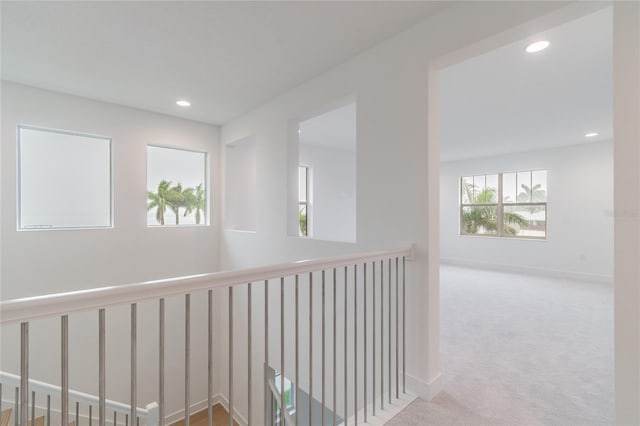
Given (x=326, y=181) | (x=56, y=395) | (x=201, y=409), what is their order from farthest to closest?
(x=326, y=181) < (x=201, y=409) < (x=56, y=395)

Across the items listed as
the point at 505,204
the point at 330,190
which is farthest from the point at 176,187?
the point at 505,204

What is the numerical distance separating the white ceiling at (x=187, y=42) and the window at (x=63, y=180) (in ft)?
2.07

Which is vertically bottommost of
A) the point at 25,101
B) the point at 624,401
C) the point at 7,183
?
the point at 624,401

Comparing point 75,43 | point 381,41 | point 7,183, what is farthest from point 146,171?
point 381,41

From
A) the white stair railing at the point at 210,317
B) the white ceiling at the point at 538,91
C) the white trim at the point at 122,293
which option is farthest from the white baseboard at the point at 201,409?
the white ceiling at the point at 538,91

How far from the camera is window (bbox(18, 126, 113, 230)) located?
10.7 ft

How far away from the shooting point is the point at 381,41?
7.49 ft

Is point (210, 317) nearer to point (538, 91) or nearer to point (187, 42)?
point (187, 42)

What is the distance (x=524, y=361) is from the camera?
2398mm

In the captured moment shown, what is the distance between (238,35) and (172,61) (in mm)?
806

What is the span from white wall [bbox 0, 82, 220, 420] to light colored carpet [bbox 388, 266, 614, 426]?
11.9 feet

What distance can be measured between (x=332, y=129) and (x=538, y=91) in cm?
277

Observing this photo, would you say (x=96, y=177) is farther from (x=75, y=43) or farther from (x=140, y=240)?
(x=75, y=43)

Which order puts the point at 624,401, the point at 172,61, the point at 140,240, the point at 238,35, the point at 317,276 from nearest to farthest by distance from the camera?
1. the point at 624,401
2. the point at 238,35
3. the point at 172,61
4. the point at 317,276
5. the point at 140,240
